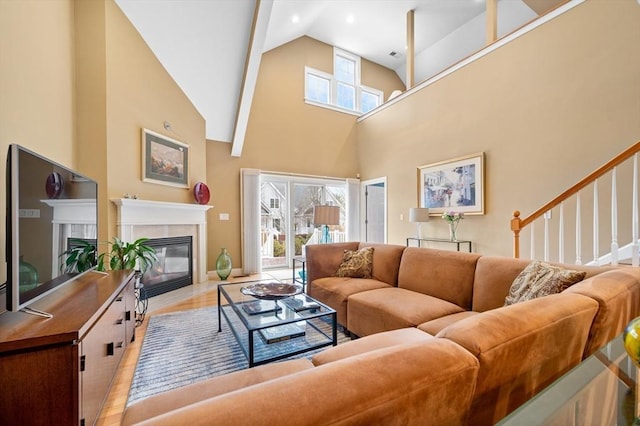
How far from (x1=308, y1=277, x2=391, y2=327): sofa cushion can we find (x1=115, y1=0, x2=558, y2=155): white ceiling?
122 inches

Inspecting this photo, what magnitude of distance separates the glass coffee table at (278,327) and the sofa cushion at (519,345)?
1.14 m

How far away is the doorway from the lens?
19.3 ft

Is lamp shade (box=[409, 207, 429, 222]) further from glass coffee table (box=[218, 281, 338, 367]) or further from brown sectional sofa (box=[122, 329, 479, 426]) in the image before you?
brown sectional sofa (box=[122, 329, 479, 426])

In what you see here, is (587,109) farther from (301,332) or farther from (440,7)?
(301,332)

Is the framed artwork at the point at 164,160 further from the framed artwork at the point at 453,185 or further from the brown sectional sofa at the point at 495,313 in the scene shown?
the framed artwork at the point at 453,185

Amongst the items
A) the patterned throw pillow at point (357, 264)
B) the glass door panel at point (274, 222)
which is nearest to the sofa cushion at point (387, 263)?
the patterned throw pillow at point (357, 264)

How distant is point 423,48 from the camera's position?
20.4 ft

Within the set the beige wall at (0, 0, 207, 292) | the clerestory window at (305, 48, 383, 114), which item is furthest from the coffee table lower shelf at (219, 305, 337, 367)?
the clerestory window at (305, 48, 383, 114)

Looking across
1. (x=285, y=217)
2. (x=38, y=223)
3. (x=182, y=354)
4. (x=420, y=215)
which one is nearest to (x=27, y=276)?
(x=38, y=223)

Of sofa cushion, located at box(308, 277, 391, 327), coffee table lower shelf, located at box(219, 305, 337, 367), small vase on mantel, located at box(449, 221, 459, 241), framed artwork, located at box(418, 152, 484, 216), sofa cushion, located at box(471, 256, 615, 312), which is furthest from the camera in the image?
small vase on mantel, located at box(449, 221, 459, 241)

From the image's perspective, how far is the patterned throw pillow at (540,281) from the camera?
61.5 inches

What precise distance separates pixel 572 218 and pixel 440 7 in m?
4.29

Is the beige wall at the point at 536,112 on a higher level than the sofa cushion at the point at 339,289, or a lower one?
higher

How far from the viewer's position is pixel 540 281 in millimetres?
1648
